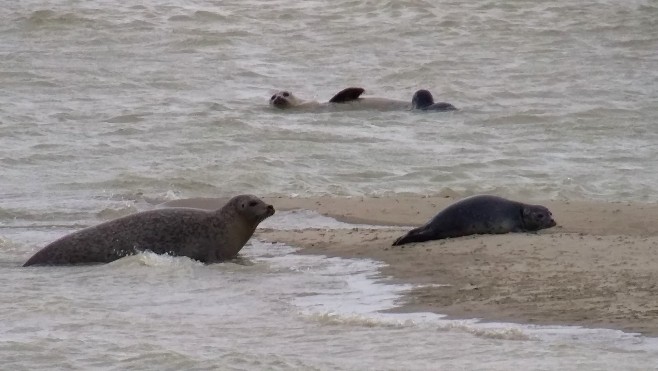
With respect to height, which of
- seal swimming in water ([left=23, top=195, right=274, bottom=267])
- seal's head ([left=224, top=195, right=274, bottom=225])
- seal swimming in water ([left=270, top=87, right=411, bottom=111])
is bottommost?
seal swimming in water ([left=270, top=87, right=411, bottom=111])

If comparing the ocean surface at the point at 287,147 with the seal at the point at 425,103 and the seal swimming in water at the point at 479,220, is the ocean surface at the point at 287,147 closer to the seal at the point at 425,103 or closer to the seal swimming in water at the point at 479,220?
the seal at the point at 425,103

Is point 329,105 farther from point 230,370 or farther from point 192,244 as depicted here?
point 230,370

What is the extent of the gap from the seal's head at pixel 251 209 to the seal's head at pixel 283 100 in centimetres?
807

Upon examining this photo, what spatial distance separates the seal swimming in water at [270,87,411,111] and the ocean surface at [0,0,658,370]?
227 millimetres

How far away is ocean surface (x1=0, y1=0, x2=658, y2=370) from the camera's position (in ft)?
19.0

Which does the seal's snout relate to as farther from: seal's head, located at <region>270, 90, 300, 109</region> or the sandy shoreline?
the sandy shoreline

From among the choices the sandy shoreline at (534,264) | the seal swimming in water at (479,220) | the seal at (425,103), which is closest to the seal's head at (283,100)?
the seal at (425,103)

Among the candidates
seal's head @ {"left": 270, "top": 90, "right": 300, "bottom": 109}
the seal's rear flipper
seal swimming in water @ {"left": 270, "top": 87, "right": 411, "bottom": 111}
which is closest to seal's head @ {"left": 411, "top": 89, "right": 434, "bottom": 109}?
seal swimming in water @ {"left": 270, "top": 87, "right": 411, "bottom": 111}

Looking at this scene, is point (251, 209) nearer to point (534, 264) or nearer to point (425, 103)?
point (534, 264)

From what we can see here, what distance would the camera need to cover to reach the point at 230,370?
5.30 m

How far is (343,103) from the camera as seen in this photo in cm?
1675

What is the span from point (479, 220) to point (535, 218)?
42 cm

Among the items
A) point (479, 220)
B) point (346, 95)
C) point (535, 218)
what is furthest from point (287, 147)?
point (479, 220)

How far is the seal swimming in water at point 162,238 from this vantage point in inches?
327
